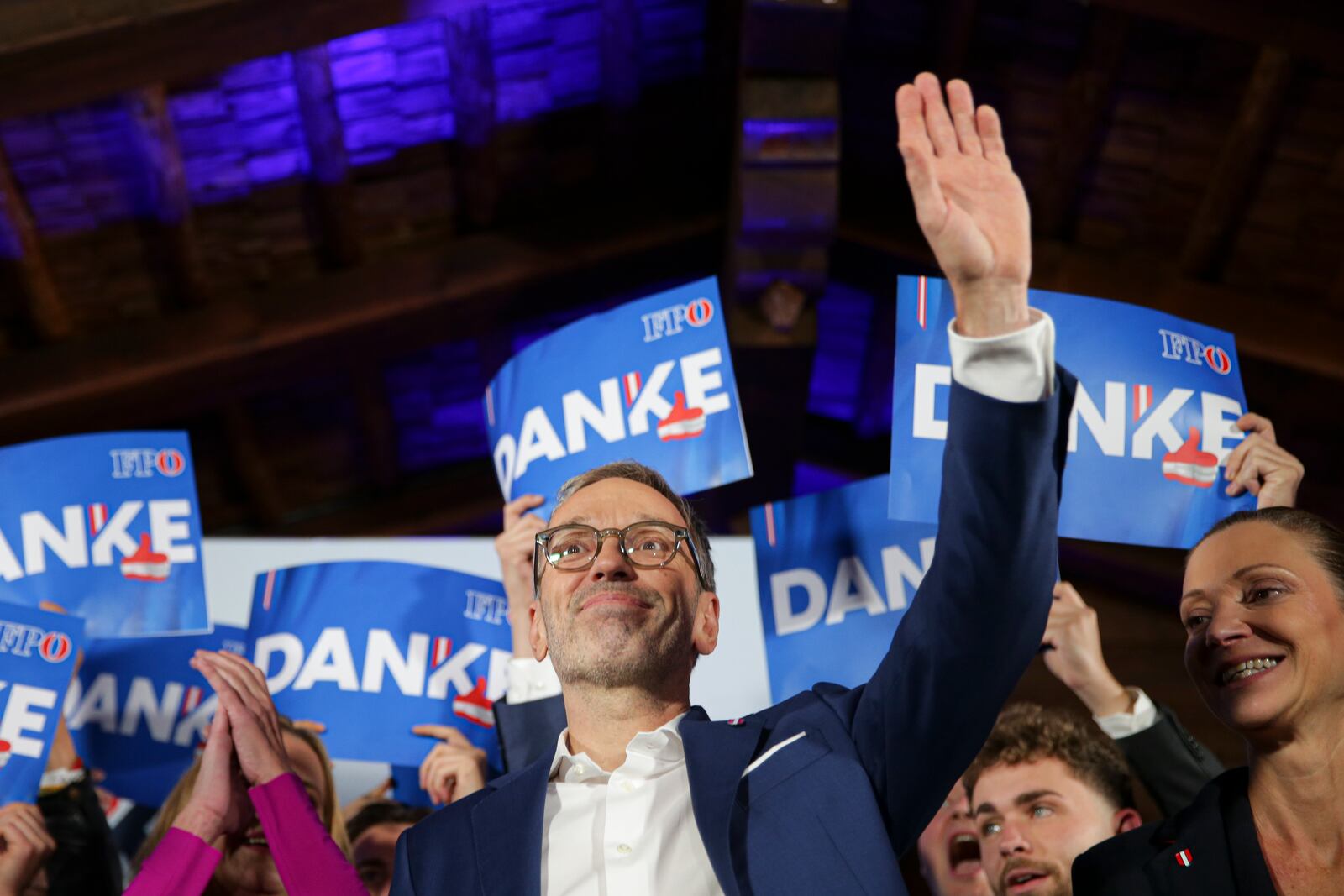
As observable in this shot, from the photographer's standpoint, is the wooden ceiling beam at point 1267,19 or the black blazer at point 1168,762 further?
the wooden ceiling beam at point 1267,19

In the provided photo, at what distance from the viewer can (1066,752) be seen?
265 cm

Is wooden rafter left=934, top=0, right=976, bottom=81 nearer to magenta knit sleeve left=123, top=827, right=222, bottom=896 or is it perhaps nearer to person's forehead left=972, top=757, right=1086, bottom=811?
person's forehead left=972, top=757, right=1086, bottom=811

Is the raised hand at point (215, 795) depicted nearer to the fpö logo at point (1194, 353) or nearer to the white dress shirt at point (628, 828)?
the white dress shirt at point (628, 828)

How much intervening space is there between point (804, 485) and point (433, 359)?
2093 millimetres

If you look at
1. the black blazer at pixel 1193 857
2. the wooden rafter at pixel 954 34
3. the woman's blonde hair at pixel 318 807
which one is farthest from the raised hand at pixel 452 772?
the wooden rafter at pixel 954 34

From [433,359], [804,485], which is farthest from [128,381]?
[804,485]

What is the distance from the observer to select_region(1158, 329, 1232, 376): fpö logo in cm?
289

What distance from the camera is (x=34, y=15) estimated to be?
12.8 ft

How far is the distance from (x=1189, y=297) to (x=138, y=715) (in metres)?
3.86

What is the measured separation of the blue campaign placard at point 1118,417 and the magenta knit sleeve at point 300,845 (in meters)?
1.15

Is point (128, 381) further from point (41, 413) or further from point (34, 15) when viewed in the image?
point (34, 15)

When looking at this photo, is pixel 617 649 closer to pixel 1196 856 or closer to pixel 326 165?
pixel 1196 856

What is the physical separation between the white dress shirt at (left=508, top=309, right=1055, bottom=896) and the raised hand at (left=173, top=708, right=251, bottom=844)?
28.7 inches

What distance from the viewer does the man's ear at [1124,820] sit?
8.52ft
